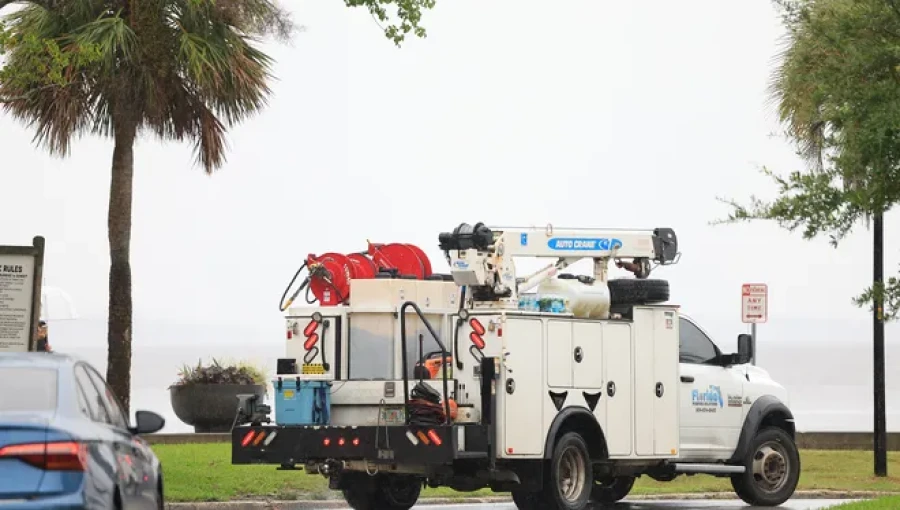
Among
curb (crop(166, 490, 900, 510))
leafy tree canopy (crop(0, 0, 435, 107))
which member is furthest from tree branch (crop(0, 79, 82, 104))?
curb (crop(166, 490, 900, 510))

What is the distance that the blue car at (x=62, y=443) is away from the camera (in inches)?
381

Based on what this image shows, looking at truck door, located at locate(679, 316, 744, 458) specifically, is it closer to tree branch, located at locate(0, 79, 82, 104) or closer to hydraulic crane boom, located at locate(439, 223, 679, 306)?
hydraulic crane boom, located at locate(439, 223, 679, 306)

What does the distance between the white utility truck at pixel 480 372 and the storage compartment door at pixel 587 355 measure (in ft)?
0.06

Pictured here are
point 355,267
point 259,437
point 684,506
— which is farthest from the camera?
point 684,506

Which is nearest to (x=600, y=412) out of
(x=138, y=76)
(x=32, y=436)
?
(x=32, y=436)

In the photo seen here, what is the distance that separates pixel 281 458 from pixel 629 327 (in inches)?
156

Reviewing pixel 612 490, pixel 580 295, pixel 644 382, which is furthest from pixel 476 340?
pixel 612 490

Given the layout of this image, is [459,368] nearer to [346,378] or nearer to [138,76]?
[346,378]

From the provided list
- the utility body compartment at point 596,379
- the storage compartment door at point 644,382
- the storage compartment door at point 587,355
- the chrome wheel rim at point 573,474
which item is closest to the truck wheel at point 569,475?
the chrome wheel rim at point 573,474

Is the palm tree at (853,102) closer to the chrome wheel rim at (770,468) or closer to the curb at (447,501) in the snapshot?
the chrome wheel rim at (770,468)

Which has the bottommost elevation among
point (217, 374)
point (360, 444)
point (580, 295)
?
point (360, 444)

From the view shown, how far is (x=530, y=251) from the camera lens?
58.9 ft

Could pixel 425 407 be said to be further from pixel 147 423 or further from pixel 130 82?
pixel 130 82

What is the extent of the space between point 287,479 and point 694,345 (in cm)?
531
